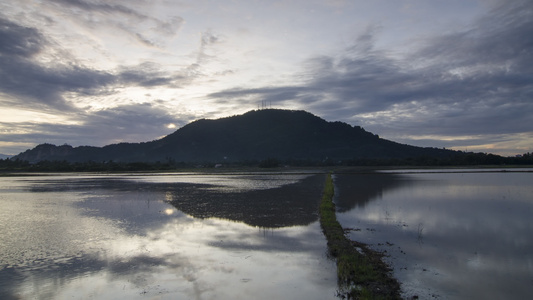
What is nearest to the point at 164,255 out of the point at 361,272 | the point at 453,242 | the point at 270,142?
the point at 361,272

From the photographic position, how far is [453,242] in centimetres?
1212

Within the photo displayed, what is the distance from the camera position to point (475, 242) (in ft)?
39.9

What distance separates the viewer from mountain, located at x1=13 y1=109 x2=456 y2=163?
160875 millimetres

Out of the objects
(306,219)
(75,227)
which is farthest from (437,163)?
(75,227)

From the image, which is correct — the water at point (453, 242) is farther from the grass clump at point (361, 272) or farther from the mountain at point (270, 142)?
the mountain at point (270, 142)

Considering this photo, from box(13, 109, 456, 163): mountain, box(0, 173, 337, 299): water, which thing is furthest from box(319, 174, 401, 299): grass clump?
box(13, 109, 456, 163): mountain

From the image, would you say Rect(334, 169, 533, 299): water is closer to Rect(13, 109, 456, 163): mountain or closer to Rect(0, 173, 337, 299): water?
Rect(0, 173, 337, 299): water

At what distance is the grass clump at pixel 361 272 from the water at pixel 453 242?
0.35 m

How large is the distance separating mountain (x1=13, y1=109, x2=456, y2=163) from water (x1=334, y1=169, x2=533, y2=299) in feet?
441

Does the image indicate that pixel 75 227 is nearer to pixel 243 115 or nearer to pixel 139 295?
pixel 139 295

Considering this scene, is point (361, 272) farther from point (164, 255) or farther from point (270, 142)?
point (270, 142)

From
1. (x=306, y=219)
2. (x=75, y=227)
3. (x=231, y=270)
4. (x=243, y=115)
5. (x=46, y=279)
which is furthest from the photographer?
(x=243, y=115)

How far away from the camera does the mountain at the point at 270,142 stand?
161m

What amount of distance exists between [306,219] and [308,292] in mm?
9556
